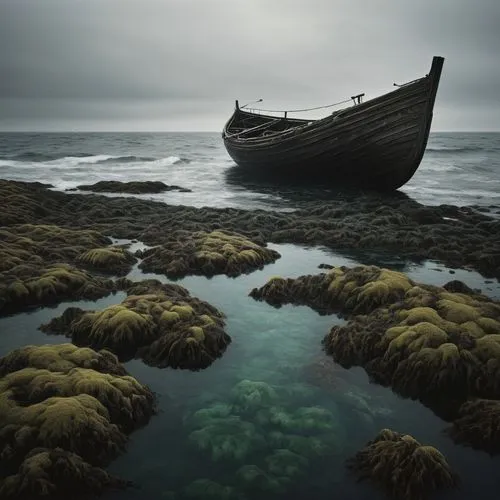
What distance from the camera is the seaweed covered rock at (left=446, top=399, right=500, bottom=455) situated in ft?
17.6

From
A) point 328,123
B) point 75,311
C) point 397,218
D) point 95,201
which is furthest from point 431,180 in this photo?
point 75,311

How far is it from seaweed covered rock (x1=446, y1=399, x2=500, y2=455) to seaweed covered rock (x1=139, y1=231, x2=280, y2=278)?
716 centimetres

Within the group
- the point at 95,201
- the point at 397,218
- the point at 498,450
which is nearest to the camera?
the point at 498,450

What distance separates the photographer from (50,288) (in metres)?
9.84

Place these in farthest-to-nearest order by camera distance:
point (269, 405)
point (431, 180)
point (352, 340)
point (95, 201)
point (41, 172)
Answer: point (41, 172) → point (431, 180) → point (95, 201) → point (352, 340) → point (269, 405)

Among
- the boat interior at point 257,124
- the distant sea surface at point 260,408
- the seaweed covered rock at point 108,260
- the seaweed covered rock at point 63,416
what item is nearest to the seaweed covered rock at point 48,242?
the seaweed covered rock at point 108,260

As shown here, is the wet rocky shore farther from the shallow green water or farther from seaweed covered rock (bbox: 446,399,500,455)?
the shallow green water

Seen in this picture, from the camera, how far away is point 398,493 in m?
4.62

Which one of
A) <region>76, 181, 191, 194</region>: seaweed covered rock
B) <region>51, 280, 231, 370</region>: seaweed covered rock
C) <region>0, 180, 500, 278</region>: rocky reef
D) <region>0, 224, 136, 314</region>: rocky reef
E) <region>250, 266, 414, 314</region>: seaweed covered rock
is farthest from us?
<region>76, 181, 191, 194</region>: seaweed covered rock

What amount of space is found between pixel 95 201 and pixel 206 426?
1814 cm

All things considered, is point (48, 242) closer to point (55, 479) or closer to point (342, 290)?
point (342, 290)

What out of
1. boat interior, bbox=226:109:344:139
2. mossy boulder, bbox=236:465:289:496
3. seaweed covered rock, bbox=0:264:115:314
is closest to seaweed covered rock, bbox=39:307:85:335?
seaweed covered rock, bbox=0:264:115:314

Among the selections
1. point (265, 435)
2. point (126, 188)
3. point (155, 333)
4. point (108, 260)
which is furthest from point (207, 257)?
point (126, 188)

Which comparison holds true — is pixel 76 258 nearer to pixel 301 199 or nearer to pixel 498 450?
pixel 498 450
